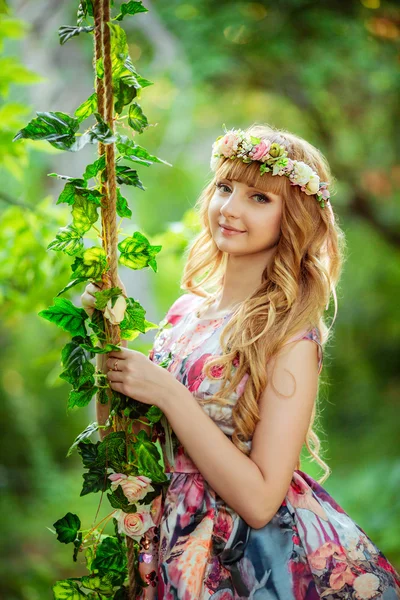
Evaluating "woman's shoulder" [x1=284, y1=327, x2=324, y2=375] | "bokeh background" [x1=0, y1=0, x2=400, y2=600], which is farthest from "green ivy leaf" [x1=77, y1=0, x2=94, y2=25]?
"bokeh background" [x1=0, y1=0, x2=400, y2=600]

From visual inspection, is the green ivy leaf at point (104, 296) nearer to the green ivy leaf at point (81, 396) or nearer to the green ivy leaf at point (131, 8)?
the green ivy leaf at point (81, 396)

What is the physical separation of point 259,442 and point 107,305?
1.54ft

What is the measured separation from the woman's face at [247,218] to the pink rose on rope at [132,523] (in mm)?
662

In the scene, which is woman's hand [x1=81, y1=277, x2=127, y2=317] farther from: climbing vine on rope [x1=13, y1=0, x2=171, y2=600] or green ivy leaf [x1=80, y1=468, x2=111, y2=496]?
green ivy leaf [x1=80, y1=468, x2=111, y2=496]

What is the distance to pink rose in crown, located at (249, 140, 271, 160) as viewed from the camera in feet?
5.32

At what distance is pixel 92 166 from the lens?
1303mm

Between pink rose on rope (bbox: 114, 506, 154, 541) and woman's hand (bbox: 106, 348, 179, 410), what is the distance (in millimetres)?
255

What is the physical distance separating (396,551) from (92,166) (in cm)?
341

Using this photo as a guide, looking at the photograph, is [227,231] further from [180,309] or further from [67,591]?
[67,591]

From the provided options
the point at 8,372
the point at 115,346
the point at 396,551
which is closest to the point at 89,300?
the point at 115,346

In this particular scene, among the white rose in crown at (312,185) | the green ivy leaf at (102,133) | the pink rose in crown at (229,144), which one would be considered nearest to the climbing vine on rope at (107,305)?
the green ivy leaf at (102,133)

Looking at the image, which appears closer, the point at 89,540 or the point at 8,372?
the point at 89,540

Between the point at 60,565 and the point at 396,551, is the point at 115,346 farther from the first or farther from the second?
the point at 60,565

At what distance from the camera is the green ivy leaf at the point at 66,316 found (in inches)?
53.6
